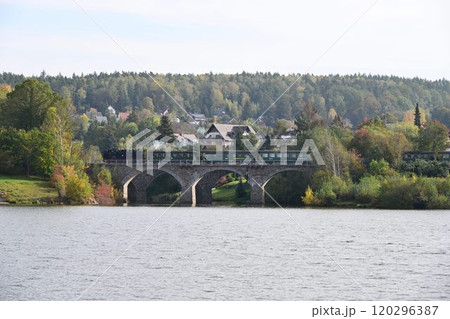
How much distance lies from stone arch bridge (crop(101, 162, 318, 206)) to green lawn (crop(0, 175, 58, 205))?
1176 centimetres

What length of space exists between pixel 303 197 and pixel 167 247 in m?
47.6

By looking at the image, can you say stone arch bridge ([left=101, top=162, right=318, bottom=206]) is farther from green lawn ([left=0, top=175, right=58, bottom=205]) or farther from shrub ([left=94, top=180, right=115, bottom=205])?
green lawn ([left=0, top=175, right=58, bottom=205])

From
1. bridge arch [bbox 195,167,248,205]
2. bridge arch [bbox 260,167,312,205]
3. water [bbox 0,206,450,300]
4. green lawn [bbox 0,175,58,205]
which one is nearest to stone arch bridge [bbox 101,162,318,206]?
bridge arch [bbox 195,167,248,205]

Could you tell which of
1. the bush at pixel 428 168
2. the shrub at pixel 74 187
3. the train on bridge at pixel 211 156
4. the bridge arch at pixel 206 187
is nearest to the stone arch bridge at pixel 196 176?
the bridge arch at pixel 206 187

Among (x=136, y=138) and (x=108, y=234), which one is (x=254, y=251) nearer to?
(x=108, y=234)

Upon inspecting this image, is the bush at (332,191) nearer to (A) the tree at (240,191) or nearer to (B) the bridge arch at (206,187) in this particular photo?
(A) the tree at (240,191)

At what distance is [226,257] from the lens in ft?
170

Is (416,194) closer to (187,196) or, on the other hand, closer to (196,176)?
(187,196)

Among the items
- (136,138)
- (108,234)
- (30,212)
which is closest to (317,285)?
(108,234)

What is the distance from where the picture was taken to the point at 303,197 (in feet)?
337

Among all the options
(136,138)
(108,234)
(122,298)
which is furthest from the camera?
(136,138)

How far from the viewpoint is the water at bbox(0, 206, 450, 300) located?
136 ft

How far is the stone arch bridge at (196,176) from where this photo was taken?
361 ft

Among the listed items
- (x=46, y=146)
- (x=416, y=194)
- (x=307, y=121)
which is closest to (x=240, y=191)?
(x=46, y=146)
